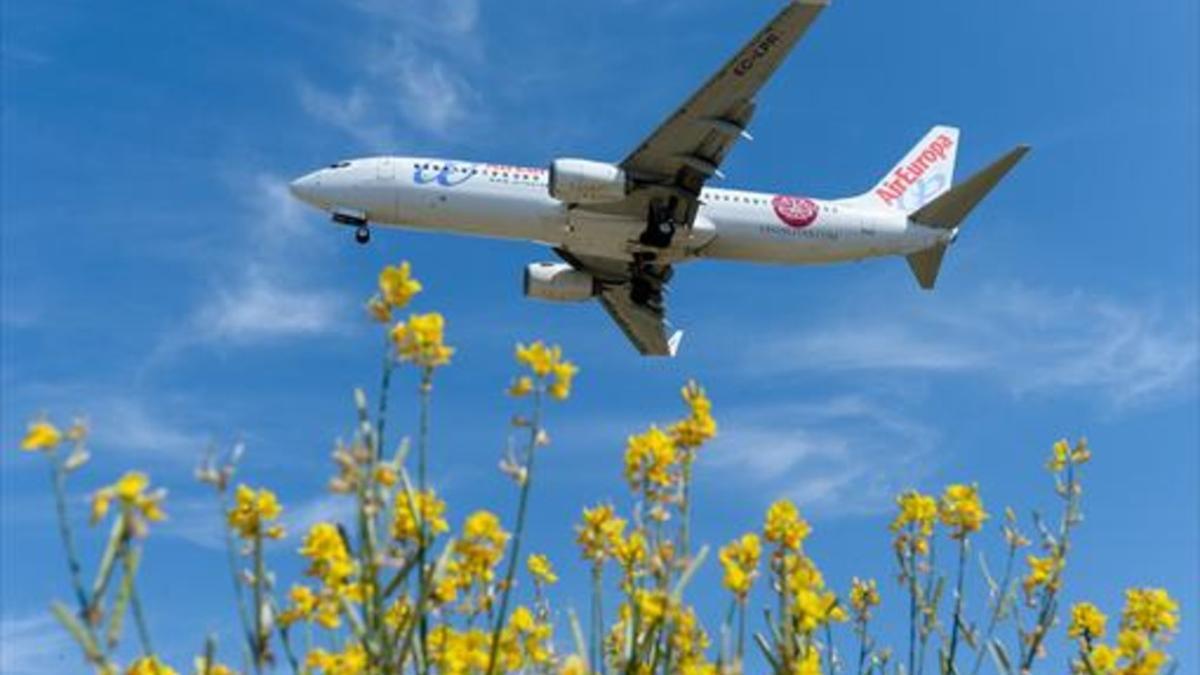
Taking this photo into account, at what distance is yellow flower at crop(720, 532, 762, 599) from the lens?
9.91ft

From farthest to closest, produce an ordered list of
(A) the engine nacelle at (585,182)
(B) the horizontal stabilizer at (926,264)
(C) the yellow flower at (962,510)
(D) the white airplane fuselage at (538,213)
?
(B) the horizontal stabilizer at (926,264)
(D) the white airplane fuselage at (538,213)
(A) the engine nacelle at (585,182)
(C) the yellow flower at (962,510)

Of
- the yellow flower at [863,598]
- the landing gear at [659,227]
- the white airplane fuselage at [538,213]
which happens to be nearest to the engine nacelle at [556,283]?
the white airplane fuselage at [538,213]

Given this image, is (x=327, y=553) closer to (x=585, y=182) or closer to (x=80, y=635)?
(x=80, y=635)

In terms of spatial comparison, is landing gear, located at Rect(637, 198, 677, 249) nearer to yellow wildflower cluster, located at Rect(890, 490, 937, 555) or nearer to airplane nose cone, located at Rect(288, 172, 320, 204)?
airplane nose cone, located at Rect(288, 172, 320, 204)

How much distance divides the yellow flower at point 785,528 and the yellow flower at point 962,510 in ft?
Answer: 2.79

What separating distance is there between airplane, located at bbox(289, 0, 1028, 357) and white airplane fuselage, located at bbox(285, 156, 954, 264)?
27 millimetres

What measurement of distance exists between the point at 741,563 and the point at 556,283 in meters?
25.0

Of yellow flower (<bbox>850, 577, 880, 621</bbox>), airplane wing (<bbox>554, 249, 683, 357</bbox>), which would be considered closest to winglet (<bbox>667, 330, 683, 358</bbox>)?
airplane wing (<bbox>554, 249, 683, 357</bbox>)

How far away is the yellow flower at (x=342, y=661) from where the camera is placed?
3.10 metres

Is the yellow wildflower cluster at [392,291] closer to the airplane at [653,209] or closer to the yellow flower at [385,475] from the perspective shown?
the yellow flower at [385,475]

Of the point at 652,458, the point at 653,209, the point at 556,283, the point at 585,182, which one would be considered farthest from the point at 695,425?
the point at 556,283

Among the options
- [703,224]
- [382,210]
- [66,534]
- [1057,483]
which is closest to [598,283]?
[703,224]

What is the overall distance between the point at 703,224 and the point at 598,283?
131 inches

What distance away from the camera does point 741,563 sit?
3162mm
